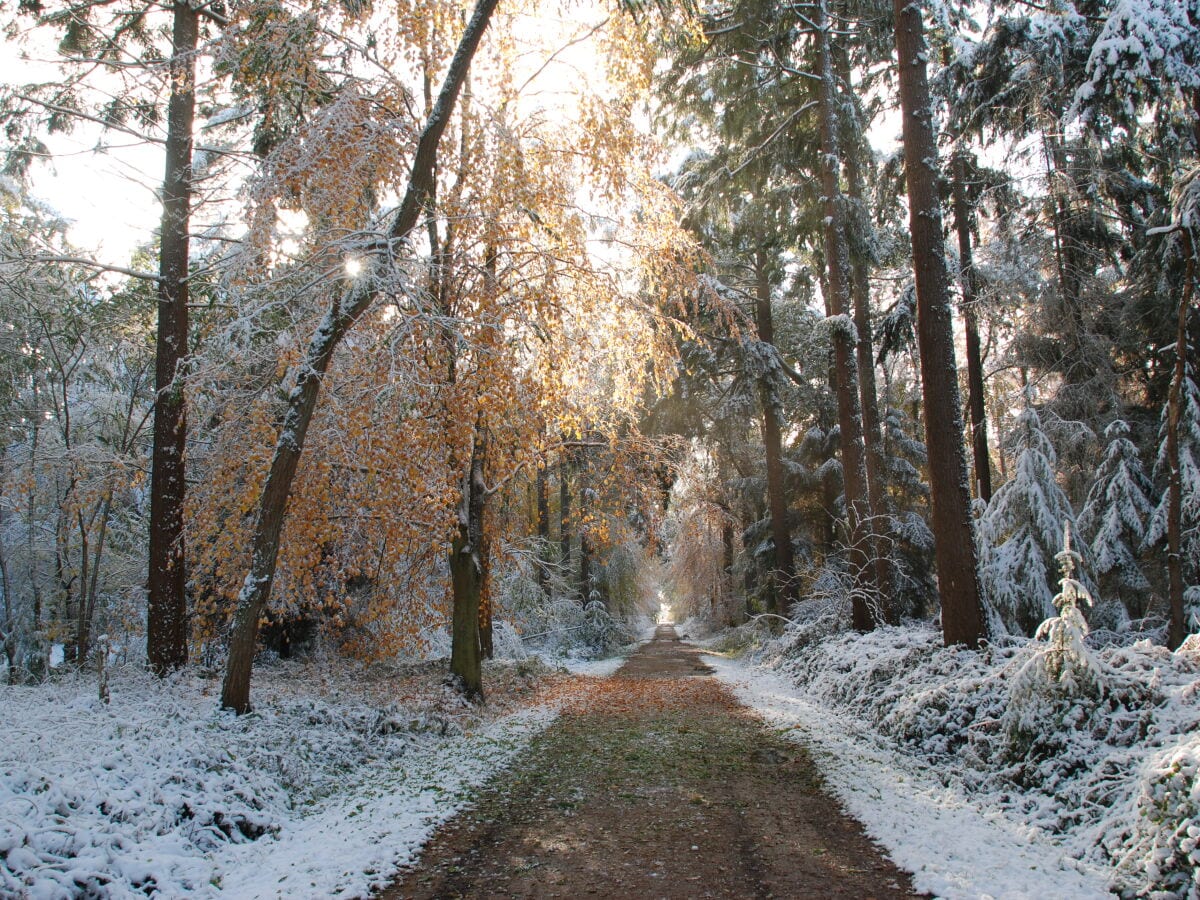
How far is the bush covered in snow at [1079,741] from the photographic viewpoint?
385 cm

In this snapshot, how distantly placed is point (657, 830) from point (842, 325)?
1069 cm

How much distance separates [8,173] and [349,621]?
8.81 meters

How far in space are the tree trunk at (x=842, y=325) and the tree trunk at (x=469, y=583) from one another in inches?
→ 278

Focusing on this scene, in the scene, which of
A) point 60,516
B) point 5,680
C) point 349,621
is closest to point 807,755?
point 349,621

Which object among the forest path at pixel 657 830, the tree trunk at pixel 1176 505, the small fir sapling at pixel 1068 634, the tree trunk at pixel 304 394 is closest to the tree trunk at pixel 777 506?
the tree trunk at pixel 1176 505

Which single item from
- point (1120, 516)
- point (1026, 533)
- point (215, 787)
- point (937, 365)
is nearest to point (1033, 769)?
point (937, 365)

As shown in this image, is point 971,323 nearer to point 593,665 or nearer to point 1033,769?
point 1033,769

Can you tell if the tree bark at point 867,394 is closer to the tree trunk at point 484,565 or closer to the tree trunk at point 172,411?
the tree trunk at point 484,565

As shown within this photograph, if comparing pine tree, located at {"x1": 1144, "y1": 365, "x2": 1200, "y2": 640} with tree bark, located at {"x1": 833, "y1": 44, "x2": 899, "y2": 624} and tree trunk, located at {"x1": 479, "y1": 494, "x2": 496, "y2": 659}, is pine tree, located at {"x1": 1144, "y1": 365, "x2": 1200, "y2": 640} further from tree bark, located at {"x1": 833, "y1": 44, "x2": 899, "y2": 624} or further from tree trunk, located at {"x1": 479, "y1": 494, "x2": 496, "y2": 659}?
tree trunk, located at {"x1": 479, "y1": 494, "x2": 496, "y2": 659}

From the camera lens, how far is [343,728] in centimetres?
773

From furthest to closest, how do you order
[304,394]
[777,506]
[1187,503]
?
[777,506] < [1187,503] < [304,394]

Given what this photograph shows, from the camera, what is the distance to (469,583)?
1079cm

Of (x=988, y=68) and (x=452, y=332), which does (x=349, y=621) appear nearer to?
(x=452, y=332)

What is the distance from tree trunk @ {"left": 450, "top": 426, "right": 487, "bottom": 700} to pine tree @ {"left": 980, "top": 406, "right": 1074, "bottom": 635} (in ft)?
30.7
